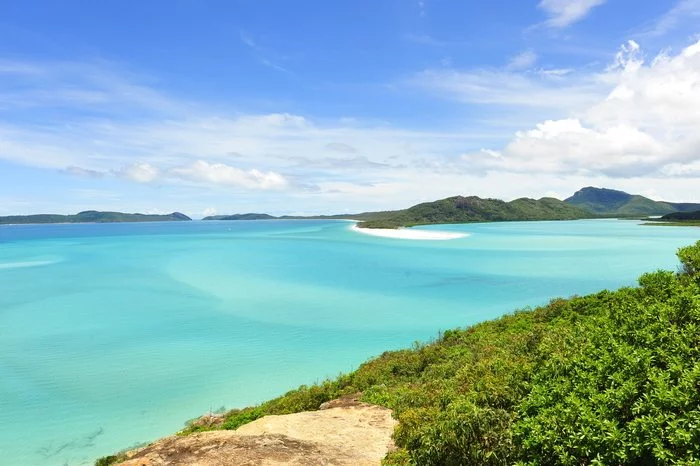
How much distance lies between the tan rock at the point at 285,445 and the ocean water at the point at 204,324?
42.3ft

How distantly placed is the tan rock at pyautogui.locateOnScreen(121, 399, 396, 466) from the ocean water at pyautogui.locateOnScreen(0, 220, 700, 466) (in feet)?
42.3

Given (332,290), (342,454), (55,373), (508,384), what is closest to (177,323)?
(55,373)

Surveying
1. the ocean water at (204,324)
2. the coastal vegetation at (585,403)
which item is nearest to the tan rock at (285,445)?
the coastal vegetation at (585,403)

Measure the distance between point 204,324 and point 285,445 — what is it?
3567 cm

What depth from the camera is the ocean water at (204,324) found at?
25.2 m

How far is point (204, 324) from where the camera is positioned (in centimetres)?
4431

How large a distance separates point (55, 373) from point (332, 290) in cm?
3565

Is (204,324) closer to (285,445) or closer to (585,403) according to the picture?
(285,445)

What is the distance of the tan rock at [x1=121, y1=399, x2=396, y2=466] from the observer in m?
11.0

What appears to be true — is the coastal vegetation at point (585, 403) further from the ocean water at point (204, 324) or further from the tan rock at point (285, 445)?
the ocean water at point (204, 324)

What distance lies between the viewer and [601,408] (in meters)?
7.36

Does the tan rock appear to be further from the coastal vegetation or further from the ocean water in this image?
the ocean water

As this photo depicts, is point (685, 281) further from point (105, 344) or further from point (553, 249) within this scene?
point (553, 249)

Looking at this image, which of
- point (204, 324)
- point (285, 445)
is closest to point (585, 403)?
point (285, 445)
